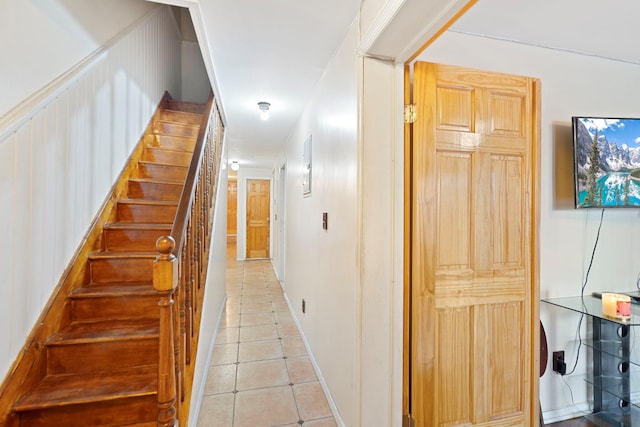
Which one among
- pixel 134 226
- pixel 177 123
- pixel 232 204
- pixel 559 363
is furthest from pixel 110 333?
pixel 232 204

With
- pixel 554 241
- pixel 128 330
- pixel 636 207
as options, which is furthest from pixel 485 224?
pixel 128 330

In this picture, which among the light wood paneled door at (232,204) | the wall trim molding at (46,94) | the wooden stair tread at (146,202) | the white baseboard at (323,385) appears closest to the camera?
the wall trim molding at (46,94)

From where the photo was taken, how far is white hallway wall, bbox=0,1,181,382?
1.35 meters

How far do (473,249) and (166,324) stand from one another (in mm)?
1475

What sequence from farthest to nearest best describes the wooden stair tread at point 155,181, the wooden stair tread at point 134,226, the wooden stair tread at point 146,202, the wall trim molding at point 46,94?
the wooden stair tread at point 155,181
the wooden stair tread at point 146,202
the wooden stair tread at point 134,226
the wall trim molding at point 46,94

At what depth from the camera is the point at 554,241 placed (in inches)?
71.9

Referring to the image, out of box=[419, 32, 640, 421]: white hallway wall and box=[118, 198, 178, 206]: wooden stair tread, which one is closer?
box=[419, 32, 640, 421]: white hallway wall

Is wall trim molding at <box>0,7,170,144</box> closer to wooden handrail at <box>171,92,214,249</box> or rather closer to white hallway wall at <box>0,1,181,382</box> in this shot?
white hallway wall at <box>0,1,181,382</box>

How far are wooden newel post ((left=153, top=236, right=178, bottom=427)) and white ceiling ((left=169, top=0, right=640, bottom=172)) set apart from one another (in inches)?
49.0

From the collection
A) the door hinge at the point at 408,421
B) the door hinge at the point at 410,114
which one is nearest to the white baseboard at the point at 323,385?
the door hinge at the point at 408,421

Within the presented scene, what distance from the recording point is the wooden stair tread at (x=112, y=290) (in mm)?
1755

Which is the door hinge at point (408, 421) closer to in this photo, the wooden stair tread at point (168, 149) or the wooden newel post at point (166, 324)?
the wooden newel post at point (166, 324)

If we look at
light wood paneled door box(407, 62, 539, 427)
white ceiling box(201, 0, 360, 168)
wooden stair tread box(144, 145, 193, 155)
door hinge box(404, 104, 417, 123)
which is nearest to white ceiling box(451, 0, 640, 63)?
light wood paneled door box(407, 62, 539, 427)

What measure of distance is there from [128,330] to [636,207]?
10.7ft
